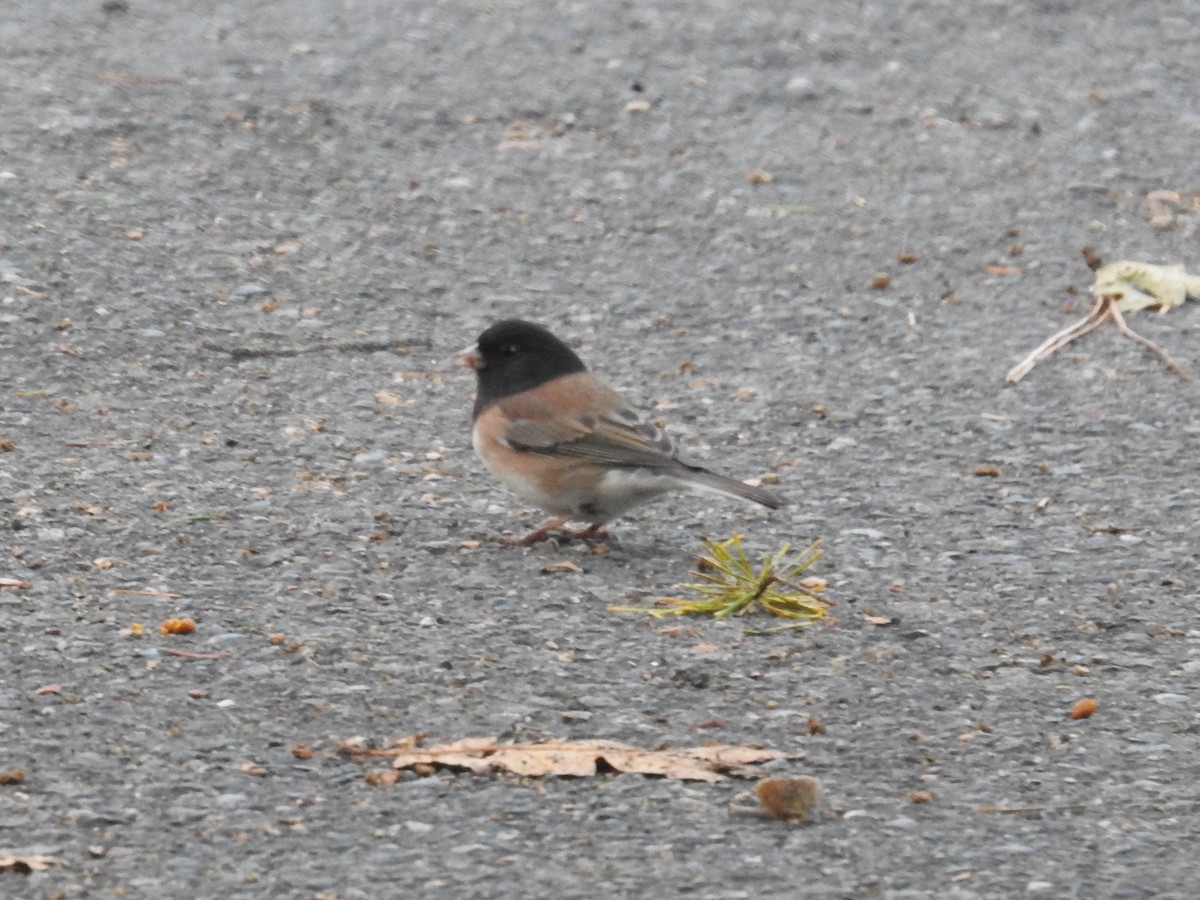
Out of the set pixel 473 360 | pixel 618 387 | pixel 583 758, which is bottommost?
pixel 583 758

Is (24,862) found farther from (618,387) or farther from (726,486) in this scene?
(618,387)

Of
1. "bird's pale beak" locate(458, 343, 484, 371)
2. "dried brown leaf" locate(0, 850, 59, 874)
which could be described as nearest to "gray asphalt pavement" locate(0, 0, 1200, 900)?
"dried brown leaf" locate(0, 850, 59, 874)

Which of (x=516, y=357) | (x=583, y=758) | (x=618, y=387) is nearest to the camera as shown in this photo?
(x=583, y=758)

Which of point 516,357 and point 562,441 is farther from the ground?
point 516,357

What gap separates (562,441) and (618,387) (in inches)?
37.5

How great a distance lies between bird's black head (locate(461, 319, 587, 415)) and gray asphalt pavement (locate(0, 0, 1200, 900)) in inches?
12.2

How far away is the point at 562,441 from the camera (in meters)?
5.30

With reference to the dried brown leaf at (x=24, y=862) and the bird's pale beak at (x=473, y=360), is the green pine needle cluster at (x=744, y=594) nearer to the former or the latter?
the bird's pale beak at (x=473, y=360)

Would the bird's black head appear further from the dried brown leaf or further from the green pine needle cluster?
the dried brown leaf

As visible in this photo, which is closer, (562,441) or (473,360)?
(562,441)

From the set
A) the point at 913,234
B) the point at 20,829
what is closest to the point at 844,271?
the point at 913,234

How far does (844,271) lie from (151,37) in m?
3.64

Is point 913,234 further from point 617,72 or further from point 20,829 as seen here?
point 20,829

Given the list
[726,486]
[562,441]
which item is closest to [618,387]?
[562,441]
